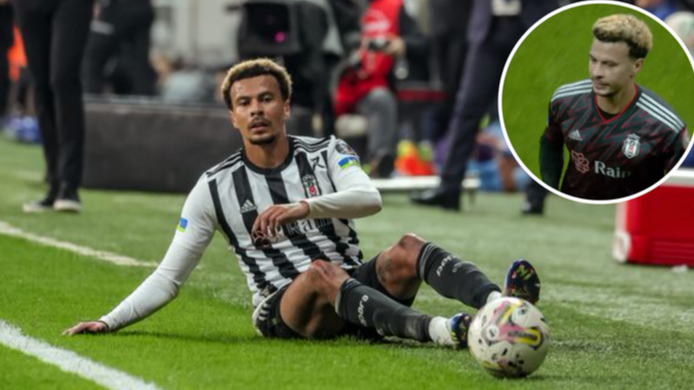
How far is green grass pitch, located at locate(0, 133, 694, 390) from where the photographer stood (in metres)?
5.71

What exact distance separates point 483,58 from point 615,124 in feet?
26.5

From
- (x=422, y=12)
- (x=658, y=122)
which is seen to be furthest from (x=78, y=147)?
(x=422, y=12)

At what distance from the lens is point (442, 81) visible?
65.3 ft

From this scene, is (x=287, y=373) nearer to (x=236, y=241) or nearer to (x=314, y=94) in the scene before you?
(x=236, y=241)

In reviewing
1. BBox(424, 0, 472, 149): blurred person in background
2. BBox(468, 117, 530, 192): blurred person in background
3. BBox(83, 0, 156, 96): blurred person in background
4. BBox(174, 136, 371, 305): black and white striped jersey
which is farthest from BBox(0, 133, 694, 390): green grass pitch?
BBox(424, 0, 472, 149): blurred person in background

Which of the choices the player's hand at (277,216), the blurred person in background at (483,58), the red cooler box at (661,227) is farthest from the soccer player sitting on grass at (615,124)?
the blurred person in background at (483,58)

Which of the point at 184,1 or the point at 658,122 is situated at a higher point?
the point at 658,122

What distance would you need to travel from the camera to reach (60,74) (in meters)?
11.3

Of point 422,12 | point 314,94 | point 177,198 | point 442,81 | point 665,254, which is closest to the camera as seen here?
point 665,254

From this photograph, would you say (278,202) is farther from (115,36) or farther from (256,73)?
(115,36)

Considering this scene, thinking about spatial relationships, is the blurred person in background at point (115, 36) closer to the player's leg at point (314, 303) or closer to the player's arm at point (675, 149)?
the player's leg at point (314, 303)

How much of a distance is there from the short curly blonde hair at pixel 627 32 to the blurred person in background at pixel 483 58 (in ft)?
25.1

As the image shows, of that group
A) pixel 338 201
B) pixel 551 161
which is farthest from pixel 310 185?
pixel 551 161

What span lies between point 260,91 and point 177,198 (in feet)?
25.3
